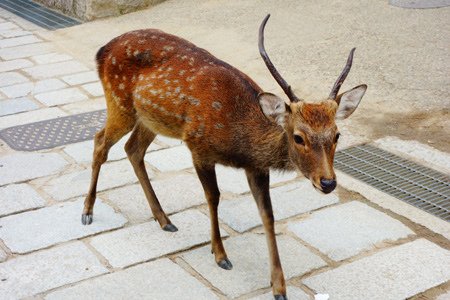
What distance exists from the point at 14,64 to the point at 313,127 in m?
5.67

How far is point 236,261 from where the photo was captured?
15.0 ft

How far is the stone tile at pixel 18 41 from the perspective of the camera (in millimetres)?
9367

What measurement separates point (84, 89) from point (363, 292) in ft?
14.3

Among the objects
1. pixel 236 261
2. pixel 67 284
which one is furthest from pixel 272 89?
pixel 67 284

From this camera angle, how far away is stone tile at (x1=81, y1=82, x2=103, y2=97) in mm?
7547

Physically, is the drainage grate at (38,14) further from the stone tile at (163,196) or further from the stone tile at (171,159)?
the stone tile at (163,196)

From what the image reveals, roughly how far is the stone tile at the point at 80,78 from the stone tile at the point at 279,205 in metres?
3.17

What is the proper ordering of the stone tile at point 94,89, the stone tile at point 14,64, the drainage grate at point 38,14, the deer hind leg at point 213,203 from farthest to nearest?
1. the drainage grate at point 38,14
2. the stone tile at point 14,64
3. the stone tile at point 94,89
4. the deer hind leg at point 213,203

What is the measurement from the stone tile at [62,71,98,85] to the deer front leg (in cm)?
396

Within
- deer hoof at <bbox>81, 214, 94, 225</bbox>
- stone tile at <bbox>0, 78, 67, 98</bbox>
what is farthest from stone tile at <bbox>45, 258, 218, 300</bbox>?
stone tile at <bbox>0, 78, 67, 98</bbox>

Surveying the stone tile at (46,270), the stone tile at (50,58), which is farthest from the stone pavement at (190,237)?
the stone tile at (50,58)

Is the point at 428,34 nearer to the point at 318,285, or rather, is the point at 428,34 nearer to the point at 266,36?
the point at 266,36

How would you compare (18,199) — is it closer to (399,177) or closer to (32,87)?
(32,87)

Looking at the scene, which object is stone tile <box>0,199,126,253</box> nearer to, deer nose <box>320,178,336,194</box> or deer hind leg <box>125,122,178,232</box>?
deer hind leg <box>125,122,178,232</box>
